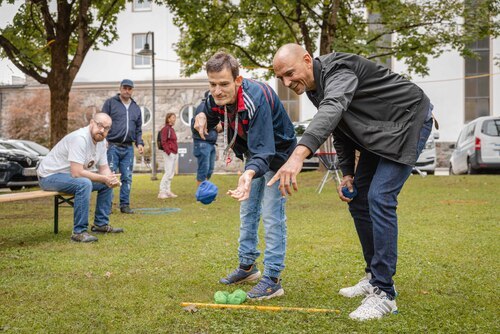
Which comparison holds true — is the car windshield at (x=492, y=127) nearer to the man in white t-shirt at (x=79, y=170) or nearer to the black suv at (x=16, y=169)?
the black suv at (x=16, y=169)

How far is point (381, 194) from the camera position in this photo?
160 inches


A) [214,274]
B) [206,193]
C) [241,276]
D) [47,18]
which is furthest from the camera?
[47,18]

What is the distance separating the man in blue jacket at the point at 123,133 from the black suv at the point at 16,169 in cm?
551

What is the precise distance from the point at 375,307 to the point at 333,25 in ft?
47.7

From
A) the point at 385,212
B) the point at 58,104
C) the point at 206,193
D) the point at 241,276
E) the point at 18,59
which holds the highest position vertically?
the point at 18,59

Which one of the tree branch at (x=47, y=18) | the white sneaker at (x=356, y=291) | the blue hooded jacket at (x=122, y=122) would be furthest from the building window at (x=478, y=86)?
the white sneaker at (x=356, y=291)

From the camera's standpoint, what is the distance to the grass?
3.96 meters

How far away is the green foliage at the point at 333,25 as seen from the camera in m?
18.0

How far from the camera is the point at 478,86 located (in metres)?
34.2

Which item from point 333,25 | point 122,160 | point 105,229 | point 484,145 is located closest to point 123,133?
point 122,160

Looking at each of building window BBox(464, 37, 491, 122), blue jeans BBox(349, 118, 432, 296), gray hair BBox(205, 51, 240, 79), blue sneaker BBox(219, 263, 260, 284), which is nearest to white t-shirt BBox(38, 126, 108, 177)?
blue sneaker BBox(219, 263, 260, 284)

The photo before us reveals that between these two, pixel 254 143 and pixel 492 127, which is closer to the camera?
pixel 254 143

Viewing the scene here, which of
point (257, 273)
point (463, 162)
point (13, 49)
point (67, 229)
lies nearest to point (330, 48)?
point (463, 162)

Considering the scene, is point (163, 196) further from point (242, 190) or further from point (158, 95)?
point (158, 95)
